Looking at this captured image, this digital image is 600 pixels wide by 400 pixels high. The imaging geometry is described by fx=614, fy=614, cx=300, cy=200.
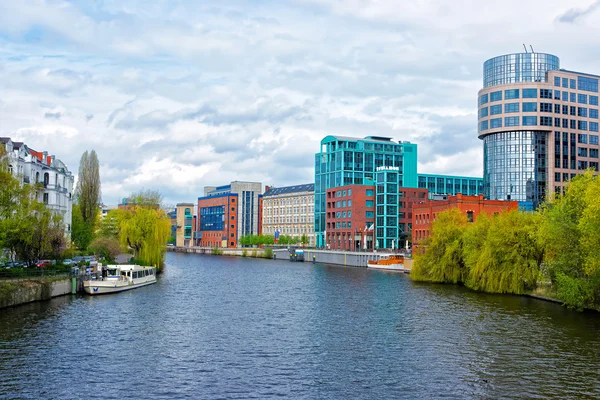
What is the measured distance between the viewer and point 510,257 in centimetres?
7381

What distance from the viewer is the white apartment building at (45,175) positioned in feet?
283

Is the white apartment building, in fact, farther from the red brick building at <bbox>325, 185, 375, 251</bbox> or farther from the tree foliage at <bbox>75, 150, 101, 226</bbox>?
the red brick building at <bbox>325, 185, 375, 251</bbox>

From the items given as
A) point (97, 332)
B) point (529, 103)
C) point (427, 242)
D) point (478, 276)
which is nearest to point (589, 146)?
point (529, 103)

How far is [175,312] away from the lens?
6000 cm

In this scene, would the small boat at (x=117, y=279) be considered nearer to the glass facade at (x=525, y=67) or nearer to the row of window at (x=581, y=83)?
the glass facade at (x=525, y=67)

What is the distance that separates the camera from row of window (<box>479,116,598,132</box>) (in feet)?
544

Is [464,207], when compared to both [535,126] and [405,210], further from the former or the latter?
[405,210]

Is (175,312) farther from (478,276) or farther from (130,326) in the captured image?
(478,276)

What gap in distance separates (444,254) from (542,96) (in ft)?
305

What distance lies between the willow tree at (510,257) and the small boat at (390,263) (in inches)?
1950

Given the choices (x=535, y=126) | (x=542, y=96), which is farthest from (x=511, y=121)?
(x=542, y=96)

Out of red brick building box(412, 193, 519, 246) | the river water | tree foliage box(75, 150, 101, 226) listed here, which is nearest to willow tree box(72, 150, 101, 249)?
tree foliage box(75, 150, 101, 226)

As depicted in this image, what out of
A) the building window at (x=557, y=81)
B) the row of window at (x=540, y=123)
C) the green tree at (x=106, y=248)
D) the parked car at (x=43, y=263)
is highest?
the building window at (x=557, y=81)

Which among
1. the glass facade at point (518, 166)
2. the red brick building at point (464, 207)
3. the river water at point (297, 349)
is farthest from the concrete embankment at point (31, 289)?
the glass facade at point (518, 166)
